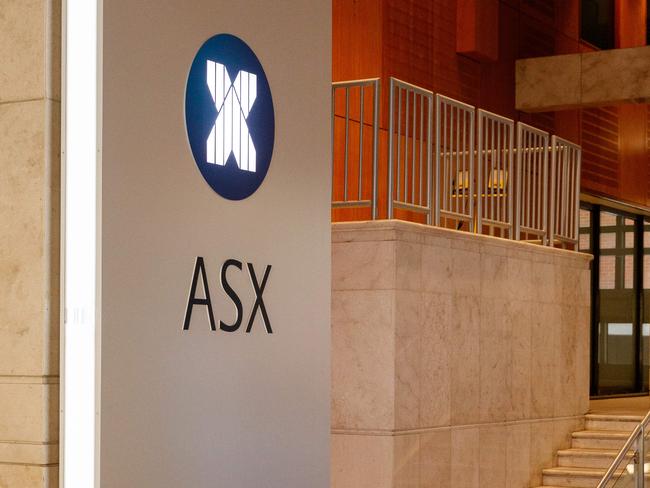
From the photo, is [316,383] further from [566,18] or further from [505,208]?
[566,18]

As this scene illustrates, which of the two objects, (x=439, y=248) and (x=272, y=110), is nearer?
(x=272, y=110)

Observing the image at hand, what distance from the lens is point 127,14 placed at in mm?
4184

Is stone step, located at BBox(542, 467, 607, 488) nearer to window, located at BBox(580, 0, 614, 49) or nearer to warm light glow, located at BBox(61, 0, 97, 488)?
warm light glow, located at BBox(61, 0, 97, 488)

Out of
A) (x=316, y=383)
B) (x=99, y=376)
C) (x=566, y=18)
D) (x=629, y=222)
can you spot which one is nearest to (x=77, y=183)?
(x=99, y=376)

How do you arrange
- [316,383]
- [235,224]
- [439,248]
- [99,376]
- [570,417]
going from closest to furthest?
1. [99,376]
2. [235,224]
3. [316,383]
4. [439,248]
5. [570,417]

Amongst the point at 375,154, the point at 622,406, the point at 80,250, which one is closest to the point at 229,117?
the point at 80,250

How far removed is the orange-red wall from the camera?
38.4 feet

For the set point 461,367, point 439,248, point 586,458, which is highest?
point 439,248

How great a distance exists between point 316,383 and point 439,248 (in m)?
3.98

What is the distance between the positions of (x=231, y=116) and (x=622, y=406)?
1054 cm

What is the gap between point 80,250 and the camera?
4055 millimetres

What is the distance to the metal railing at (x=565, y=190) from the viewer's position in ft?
37.7

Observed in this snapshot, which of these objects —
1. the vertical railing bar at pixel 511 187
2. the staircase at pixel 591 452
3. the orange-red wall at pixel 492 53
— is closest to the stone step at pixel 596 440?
the staircase at pixel 591 452

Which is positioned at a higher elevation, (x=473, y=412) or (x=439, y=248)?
(x=439, y=248)
